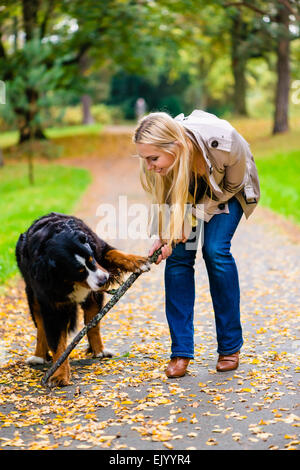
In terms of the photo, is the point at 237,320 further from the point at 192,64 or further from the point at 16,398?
the point at 192,64

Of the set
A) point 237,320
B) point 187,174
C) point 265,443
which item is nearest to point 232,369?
point 237,320

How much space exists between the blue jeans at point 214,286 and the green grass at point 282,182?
7.35 m

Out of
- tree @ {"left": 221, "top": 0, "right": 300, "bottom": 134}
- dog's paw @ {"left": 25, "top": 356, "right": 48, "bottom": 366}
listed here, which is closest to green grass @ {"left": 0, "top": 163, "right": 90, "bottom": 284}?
dog's paw @ {"left": 25, "top": 356, "right": 48, "bottom": 366}

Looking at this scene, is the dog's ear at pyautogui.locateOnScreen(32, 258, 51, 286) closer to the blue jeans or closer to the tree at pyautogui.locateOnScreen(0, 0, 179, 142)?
the blue jeans

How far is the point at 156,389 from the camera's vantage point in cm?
405

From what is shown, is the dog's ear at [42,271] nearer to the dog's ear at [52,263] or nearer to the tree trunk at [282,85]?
the dog's ear at [52,263]

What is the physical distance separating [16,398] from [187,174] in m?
1.90

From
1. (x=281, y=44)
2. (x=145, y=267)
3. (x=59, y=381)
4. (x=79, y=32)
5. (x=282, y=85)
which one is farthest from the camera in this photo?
(x=79, y=32)

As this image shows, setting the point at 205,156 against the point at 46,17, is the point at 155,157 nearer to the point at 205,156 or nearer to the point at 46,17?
the point at 205,156

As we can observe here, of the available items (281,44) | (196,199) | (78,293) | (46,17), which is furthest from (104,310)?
(46,17)

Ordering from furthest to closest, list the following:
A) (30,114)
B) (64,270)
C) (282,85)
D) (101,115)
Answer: (101,115), (282,85), (30,114), (64,270)

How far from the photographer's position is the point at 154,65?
118ft

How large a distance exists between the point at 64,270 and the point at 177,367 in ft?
3.50

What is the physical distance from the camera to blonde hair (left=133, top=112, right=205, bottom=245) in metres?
3.77
